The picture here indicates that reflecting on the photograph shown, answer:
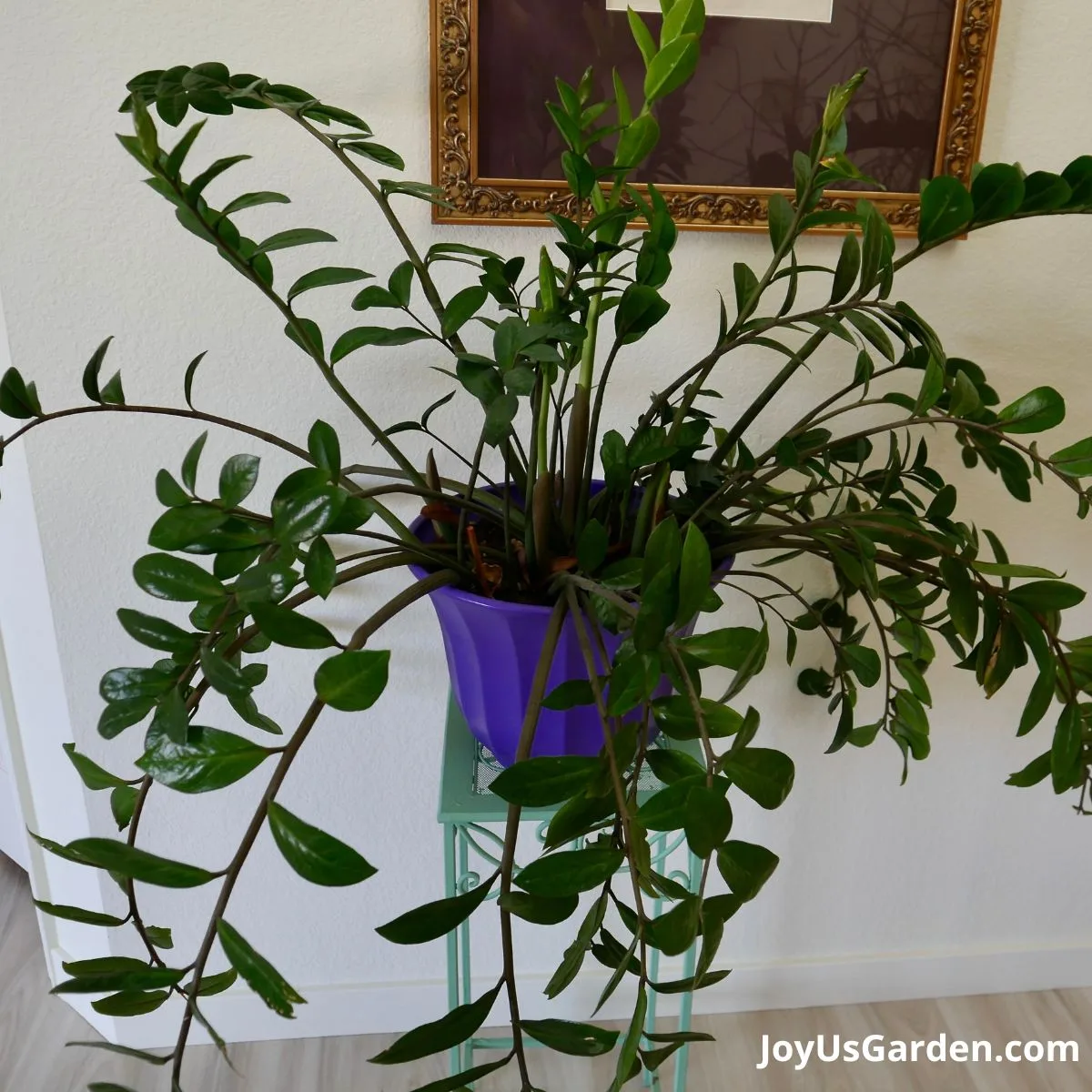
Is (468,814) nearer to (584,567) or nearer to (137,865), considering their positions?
(584,567)

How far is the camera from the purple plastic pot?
0.71 m

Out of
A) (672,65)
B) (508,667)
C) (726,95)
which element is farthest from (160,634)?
(726,95)

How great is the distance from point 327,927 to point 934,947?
88cm

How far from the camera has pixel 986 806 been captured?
1311 mm

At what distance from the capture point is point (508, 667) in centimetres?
74

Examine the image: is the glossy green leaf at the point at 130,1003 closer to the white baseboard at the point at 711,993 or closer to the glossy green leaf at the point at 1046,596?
the glossy green leaf at the point at 1046,596

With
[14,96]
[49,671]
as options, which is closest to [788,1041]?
[49,671]

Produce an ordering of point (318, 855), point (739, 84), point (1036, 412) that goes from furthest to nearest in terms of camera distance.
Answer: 1. point (739, 84)
2. point (1036, 412)
3. point (318, 855)

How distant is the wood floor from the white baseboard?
0.02 meters

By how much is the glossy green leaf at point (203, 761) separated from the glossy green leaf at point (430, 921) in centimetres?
11

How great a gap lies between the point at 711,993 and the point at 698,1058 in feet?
0.30

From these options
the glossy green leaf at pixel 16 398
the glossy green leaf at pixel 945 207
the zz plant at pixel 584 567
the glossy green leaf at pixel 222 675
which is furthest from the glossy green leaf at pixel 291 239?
the glossy green leaf at pixel 945 207

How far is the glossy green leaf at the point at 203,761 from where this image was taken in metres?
0.47

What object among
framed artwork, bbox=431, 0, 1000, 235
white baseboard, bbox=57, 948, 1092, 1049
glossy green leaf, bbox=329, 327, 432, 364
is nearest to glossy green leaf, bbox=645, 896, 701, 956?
glossy green leaf, bbox=329, 327, 432, 364
